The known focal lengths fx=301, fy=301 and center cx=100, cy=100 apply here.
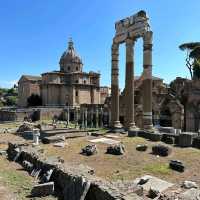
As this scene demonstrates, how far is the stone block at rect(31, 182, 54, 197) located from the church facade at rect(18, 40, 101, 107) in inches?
2367

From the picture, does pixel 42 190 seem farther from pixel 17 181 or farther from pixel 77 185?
pixel 17 181

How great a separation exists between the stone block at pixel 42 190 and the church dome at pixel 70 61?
6567 cm

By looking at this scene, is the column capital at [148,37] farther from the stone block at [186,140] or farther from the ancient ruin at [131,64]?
the stone block at [186,140]

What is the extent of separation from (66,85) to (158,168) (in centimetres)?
6012

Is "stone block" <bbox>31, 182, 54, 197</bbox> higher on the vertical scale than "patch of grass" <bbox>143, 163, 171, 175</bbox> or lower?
lower

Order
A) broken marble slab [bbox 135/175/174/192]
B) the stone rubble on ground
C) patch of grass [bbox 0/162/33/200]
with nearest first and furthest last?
broken marble slab [bbox 135/175/174/192], patch of grass [bbox 0/162/33/200], the stone rubble on ground

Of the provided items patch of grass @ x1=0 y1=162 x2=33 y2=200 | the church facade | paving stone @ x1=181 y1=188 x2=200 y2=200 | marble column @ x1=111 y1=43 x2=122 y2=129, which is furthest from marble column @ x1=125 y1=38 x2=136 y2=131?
the church facade

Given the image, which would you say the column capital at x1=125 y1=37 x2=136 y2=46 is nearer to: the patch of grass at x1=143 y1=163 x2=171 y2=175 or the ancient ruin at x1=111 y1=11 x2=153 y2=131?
the ancient ruin at x1=111 y1=11 x2=153 y2=131

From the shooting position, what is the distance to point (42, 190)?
31.6 ft

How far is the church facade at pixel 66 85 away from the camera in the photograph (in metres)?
70.0

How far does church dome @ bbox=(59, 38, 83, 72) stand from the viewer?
74.6 metres

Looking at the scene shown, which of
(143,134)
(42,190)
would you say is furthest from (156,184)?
(143,134)

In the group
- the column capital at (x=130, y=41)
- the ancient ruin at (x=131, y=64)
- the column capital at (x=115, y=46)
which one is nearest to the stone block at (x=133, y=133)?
the ancient ruin at (x=131, y=64)

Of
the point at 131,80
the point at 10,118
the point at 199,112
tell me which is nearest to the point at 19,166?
the point at 131,80
